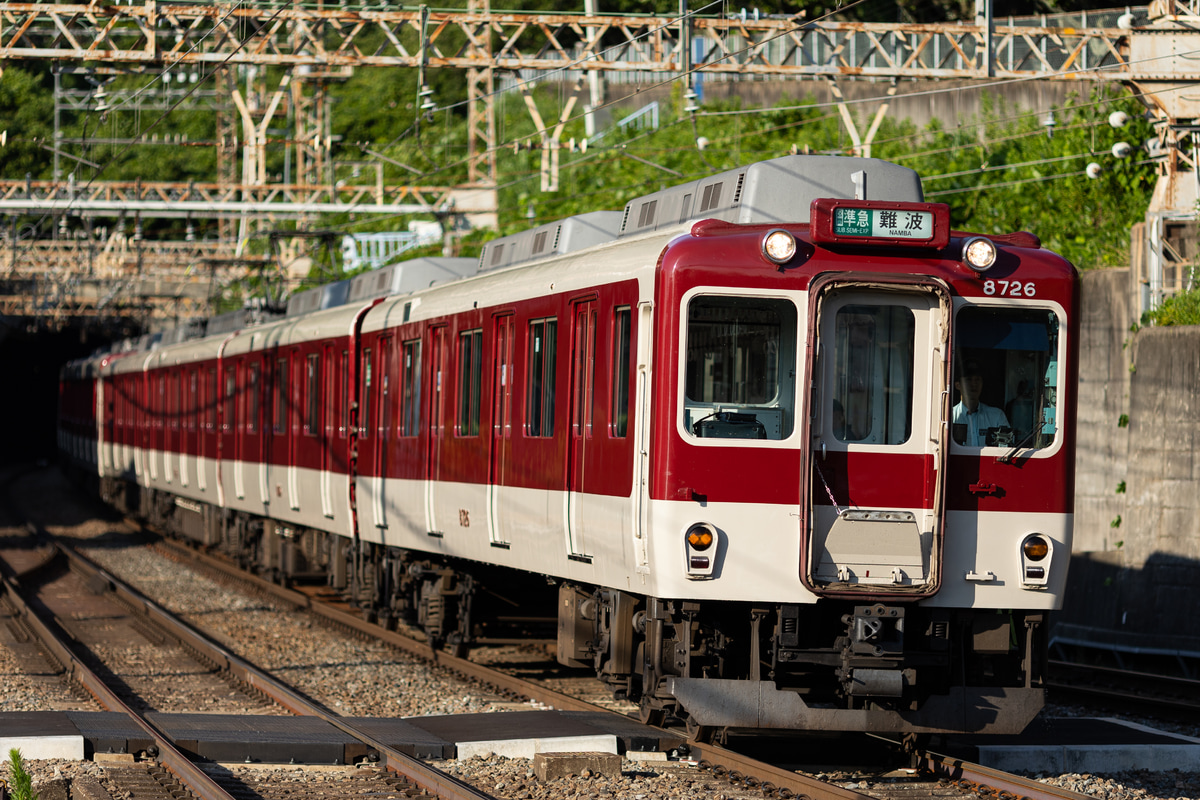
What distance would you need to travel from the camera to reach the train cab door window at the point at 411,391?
A: 1446cm

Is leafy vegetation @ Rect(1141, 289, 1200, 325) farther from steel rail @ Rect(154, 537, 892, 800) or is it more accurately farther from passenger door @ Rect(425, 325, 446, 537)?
steel rail @ Rect(154, 537, 892, 800)

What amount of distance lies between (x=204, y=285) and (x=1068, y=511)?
172ft

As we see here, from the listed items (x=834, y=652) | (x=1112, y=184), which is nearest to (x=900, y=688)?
(x=834, y=652)

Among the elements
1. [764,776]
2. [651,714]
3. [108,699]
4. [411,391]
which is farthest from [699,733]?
[411,391]

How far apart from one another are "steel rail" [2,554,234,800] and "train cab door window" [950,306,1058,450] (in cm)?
441

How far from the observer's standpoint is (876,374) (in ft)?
29.8

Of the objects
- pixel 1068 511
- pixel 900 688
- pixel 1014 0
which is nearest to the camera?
pixel 900 688

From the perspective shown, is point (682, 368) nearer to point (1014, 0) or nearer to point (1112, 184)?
point (1112, 184)

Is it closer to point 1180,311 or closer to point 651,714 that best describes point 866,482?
point 651,714

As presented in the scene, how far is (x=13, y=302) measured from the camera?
60969mm

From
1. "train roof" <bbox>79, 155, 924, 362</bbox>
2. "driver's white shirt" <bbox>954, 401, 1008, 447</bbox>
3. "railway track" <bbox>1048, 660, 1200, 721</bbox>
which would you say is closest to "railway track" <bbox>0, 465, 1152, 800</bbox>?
Result: "driver's white shirt" <bbox>954, 401, 1008, 447</bbox>

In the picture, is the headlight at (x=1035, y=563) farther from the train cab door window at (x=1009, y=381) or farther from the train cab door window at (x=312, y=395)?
the train cab door window at (x=312, y=395)

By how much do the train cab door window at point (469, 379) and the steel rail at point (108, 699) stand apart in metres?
3.24

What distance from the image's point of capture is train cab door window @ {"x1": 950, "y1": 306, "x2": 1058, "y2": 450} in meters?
9.18
